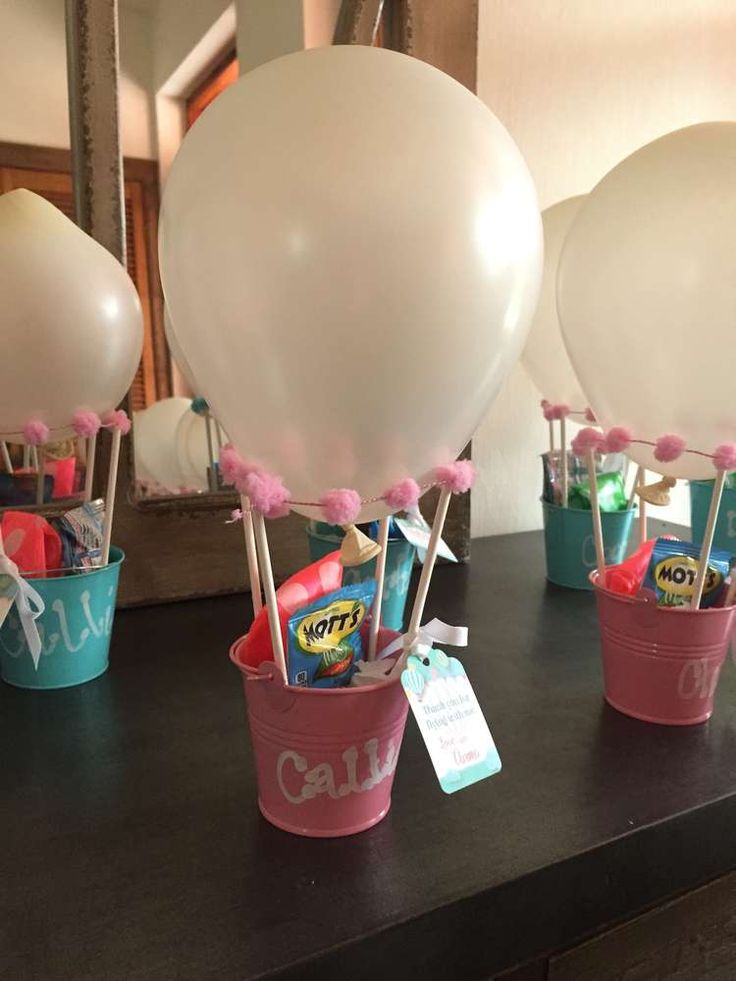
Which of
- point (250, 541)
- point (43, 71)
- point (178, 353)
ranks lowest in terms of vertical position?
point (250, 541)

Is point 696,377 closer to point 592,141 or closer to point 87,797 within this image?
point 87,797

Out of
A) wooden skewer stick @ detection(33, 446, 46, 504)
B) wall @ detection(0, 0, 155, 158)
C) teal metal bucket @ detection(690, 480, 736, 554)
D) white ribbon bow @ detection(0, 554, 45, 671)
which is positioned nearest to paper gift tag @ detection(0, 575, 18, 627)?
white ribbon bow @ detection(0, 554, 45, 671)

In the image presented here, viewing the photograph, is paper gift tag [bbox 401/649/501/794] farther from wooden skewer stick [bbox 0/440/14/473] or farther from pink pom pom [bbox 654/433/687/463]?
wooden skewer stick [bbox 0/440/14/473]

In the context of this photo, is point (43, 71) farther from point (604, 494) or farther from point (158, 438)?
point (604, 494)

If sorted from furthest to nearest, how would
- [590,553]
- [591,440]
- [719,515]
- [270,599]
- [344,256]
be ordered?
[719,515]
[590,553]
[591,440]
[270,599]
[344,256]

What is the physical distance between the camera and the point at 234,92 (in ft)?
1.75

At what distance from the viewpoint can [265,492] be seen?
1.74 ft

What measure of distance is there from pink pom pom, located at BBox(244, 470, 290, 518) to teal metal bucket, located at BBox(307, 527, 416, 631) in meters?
0.43

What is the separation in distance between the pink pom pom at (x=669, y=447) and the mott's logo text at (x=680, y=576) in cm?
12

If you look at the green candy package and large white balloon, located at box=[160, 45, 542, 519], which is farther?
the green candy package

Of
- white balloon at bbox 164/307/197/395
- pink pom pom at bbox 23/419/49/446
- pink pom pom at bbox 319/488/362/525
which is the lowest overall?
pink pom pom at bbox 319/488/362/525

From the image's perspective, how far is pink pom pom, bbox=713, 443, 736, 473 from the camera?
724mm

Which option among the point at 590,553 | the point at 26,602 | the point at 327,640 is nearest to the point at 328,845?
the point at 327,640

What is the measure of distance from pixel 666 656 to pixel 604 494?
17.8 inches
